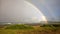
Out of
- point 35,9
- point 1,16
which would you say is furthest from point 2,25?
point 35,9

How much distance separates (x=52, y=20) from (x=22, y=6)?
1.13ft

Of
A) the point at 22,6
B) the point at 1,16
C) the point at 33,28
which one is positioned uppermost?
the point at 22,6

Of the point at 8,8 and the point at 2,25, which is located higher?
the point at 8,8

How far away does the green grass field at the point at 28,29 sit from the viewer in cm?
120

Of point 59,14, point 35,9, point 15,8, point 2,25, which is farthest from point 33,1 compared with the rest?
point 2,25

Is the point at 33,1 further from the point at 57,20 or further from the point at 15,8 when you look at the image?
the point at 57,20

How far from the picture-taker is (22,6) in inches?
49.1

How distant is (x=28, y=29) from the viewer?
122 centimetres

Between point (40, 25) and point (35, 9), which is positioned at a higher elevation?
point (35, 9)

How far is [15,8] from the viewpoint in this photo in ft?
4.09

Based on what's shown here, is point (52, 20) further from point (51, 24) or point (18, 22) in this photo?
point (18, 22)

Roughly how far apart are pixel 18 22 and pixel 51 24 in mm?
342

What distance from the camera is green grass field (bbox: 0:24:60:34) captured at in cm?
120

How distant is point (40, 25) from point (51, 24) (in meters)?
0.12
